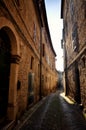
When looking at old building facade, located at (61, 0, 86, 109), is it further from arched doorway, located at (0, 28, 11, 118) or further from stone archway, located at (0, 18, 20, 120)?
arched doorway, located at (0, 28, 11, 118)

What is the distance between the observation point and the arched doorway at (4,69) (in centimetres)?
488

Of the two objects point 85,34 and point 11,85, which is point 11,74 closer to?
point 11,85

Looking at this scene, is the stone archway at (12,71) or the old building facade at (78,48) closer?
the stone archway at (12,71)

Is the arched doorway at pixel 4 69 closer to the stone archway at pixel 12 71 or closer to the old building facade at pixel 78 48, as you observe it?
the stone archway at pixel 12 71

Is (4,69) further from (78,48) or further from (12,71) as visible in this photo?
(78,48)

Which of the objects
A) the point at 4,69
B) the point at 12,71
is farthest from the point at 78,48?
the point at 4,69

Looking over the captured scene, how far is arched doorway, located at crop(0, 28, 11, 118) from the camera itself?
4.88m

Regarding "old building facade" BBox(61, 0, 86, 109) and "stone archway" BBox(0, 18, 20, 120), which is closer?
"stone archway" BBox(0, 18, 20, 120)

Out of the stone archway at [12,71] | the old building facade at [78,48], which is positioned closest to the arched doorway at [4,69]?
the stone archway at [12,71]

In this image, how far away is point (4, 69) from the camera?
5.12 m

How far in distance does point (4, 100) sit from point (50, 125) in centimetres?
205

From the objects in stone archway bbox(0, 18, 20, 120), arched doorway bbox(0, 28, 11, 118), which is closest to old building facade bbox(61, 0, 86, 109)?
stone archway bbox(0, 18, 20, 120)

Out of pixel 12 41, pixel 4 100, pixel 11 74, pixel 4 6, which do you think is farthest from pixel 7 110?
pixel 4 6

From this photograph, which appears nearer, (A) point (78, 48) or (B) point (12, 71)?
(B) point (12, 71)
